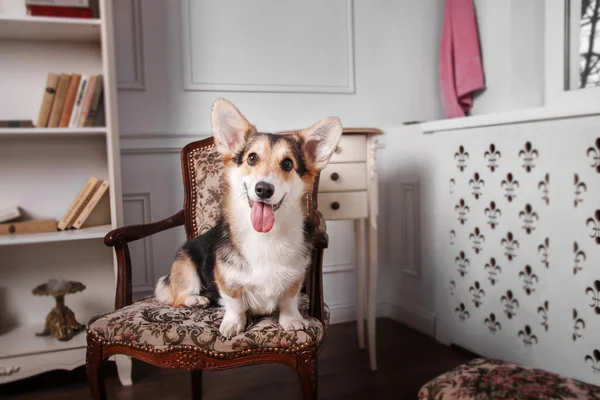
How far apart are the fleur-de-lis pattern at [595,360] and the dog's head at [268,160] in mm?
1317

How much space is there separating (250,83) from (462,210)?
1.37m

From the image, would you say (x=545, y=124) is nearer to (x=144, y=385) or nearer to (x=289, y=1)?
(x=289, y=1)

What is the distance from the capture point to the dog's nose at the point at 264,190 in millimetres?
1263

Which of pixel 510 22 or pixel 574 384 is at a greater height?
pixel 510 22

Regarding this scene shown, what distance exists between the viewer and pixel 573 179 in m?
1.90

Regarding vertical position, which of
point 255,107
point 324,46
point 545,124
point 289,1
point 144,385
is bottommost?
point 144,385

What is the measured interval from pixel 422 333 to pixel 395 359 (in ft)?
1.44

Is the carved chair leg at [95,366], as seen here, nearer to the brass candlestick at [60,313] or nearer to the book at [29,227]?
the brass candlestick at [60,313]

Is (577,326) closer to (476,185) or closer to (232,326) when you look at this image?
(476,185)

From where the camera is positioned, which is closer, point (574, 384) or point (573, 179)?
point (574, 384)

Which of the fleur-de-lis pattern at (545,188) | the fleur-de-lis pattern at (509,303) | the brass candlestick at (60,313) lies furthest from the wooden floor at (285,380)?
the fleur-de-lis pattern at (545,188)

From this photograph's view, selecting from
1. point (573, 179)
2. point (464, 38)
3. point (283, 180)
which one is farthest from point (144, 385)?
point (464, 38)

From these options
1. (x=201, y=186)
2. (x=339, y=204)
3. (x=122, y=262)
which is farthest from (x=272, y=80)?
(x=122, y=262)

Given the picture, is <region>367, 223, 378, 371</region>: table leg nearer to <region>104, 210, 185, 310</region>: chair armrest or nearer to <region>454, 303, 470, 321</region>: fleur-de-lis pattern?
<region>454, 303, 470, 321</region>: fleur-de-lis pattern
